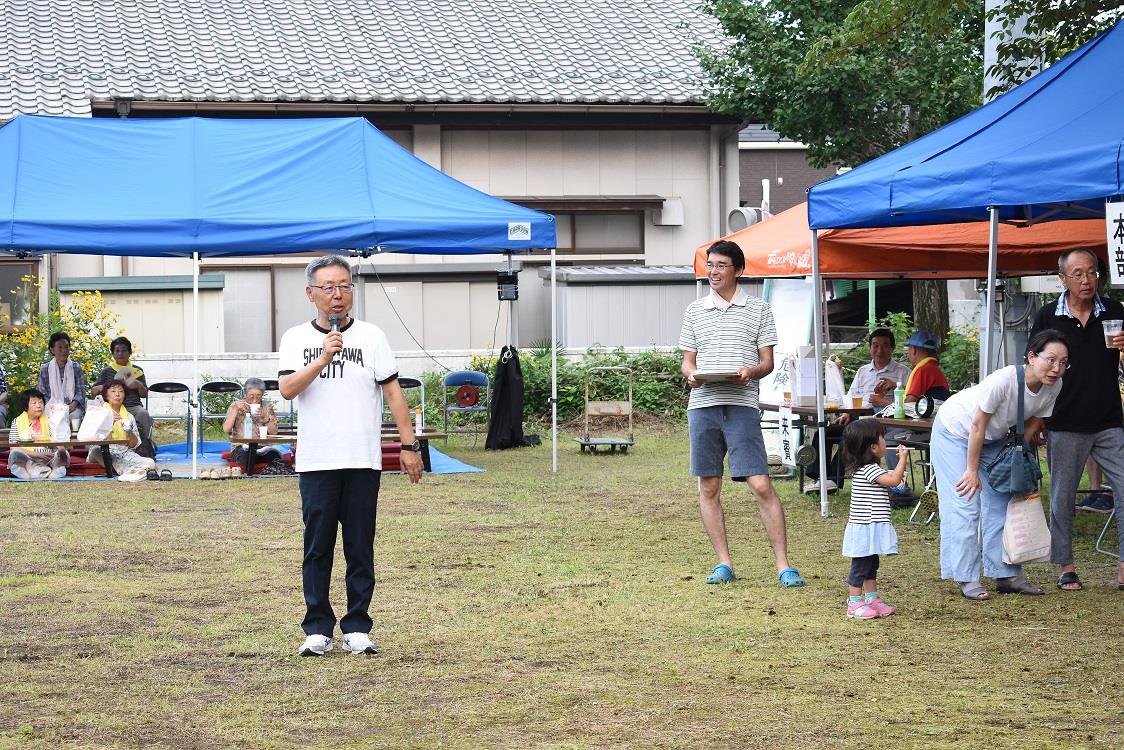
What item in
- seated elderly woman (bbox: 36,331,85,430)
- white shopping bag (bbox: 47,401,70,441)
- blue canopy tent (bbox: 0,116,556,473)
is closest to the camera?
blue canopy tent (bbox: 0,116,556,473)

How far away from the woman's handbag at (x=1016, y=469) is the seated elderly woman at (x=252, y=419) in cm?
843

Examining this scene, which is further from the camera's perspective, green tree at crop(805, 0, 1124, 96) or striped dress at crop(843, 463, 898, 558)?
green tree at crop(805, 0, 1124, 96)

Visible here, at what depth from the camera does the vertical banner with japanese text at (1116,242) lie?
23.2 feet

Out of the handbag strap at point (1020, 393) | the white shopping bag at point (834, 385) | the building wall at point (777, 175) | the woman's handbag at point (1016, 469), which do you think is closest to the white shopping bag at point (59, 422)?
the white shopping bag at point (834, 385)

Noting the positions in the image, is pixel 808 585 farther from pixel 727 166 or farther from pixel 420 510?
pixel 727 166

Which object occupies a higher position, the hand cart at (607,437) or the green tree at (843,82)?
the green tree at (843,82)

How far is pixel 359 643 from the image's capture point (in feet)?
21.3

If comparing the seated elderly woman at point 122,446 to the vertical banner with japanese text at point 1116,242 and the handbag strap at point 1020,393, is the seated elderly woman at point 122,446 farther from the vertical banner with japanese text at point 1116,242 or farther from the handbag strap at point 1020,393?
the vertical banner with japanese text at point 1116,242

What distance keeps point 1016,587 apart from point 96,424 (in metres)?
9.03

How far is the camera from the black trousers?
6.39m

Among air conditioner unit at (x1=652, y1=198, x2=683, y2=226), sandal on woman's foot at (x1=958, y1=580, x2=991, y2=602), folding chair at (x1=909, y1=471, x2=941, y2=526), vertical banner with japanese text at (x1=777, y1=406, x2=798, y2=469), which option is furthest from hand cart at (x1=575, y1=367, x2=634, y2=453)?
sandal on woman's foot at (x1=958, y1=580, x2=991, y2=602)

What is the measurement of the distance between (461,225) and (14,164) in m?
4.17

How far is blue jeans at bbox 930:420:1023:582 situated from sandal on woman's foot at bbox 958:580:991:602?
0.11ft

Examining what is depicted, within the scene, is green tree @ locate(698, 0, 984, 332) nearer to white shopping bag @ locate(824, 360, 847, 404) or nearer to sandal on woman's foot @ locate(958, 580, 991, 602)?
white shopping bag @ locate(824, 360, 847, 404)
